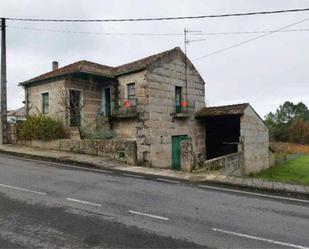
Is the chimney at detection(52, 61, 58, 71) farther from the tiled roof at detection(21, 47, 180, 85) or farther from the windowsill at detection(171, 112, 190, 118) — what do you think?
the windowsill at detection(171, 112, 190, 118)

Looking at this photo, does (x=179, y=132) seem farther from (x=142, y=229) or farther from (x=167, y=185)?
(x=142, y=229)

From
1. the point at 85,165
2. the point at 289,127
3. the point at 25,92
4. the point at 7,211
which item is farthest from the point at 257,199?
the point at 289,127

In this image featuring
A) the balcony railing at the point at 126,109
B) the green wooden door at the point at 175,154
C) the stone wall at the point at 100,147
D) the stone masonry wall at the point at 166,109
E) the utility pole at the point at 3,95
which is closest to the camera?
the stone wall at the point at 100,147

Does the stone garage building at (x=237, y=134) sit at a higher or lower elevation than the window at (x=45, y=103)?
lower

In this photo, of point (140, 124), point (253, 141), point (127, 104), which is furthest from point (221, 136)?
point (127, 104)

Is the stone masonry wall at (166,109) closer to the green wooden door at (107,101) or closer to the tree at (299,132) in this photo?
the green wooden door at (107,101)

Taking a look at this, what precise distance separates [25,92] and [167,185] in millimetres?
17232

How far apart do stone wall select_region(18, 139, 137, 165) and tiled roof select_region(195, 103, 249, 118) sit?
7113mm

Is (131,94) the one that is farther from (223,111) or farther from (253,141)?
(253,141)

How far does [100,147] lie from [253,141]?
10622 millimetres

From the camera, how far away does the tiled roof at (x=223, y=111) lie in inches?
742

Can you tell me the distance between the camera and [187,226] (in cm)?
626

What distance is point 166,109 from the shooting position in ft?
64.0

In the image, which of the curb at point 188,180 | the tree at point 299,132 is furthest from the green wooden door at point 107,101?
the tree at point 299,132
